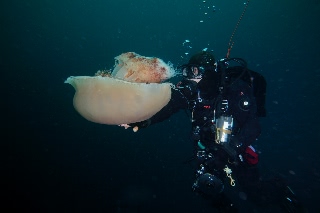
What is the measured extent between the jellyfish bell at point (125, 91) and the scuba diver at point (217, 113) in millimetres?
1239

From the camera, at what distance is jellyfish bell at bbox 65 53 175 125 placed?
1.90 metres

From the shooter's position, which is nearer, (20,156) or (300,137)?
(20,156)

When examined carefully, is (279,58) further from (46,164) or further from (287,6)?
(46,164)

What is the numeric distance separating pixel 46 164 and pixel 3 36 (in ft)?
92.1

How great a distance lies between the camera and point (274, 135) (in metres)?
32.4

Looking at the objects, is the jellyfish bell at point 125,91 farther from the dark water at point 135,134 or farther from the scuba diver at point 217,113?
the dark water at point 135,134

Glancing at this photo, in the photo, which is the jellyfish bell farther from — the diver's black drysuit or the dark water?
the dark water

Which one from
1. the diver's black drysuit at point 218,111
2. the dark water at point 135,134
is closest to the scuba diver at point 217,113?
the diver's black drysuit at point 218,111

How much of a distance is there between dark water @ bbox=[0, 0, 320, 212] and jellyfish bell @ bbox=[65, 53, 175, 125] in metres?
10.1

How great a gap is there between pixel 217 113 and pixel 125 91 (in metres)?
2.21

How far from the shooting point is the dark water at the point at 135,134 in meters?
12.2

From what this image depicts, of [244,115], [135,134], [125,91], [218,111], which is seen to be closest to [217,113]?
[218,111]

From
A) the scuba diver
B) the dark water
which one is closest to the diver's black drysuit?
the scuba diver

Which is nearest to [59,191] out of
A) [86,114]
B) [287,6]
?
[86,114]
